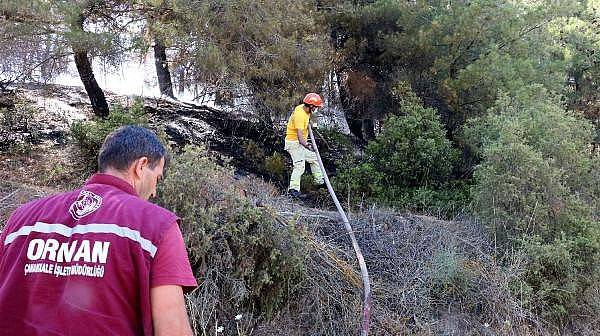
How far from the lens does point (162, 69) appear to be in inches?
429

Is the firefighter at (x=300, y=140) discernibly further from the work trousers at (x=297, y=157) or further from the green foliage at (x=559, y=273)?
the green foliage at (x=559, y=273)

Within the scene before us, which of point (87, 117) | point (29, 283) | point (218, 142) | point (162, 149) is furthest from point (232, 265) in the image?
point (87, 117)

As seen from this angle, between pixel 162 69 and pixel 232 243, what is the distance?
6.76 meters

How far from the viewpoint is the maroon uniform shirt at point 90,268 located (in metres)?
1.79

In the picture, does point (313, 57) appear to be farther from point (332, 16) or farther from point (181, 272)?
point (181, 272)

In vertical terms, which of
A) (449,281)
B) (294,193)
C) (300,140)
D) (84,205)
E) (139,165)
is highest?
(139,165)

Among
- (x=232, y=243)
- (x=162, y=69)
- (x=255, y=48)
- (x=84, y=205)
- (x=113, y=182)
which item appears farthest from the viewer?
(x=162, y=69)

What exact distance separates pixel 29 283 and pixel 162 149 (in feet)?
2.34

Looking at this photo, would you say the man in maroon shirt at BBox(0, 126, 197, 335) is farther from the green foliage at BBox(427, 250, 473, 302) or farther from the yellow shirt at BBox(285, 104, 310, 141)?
the yellow shirt at BBox(285, 104, 310, 141)

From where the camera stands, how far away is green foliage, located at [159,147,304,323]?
4875mm

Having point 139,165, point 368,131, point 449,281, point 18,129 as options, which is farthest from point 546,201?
point 18,129

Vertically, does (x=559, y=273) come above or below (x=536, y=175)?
below

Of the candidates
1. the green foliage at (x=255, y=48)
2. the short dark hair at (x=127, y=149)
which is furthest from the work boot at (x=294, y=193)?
the short dark hair at (x=127, y=149)

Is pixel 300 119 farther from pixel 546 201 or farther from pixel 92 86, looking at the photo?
pixel 92 86
